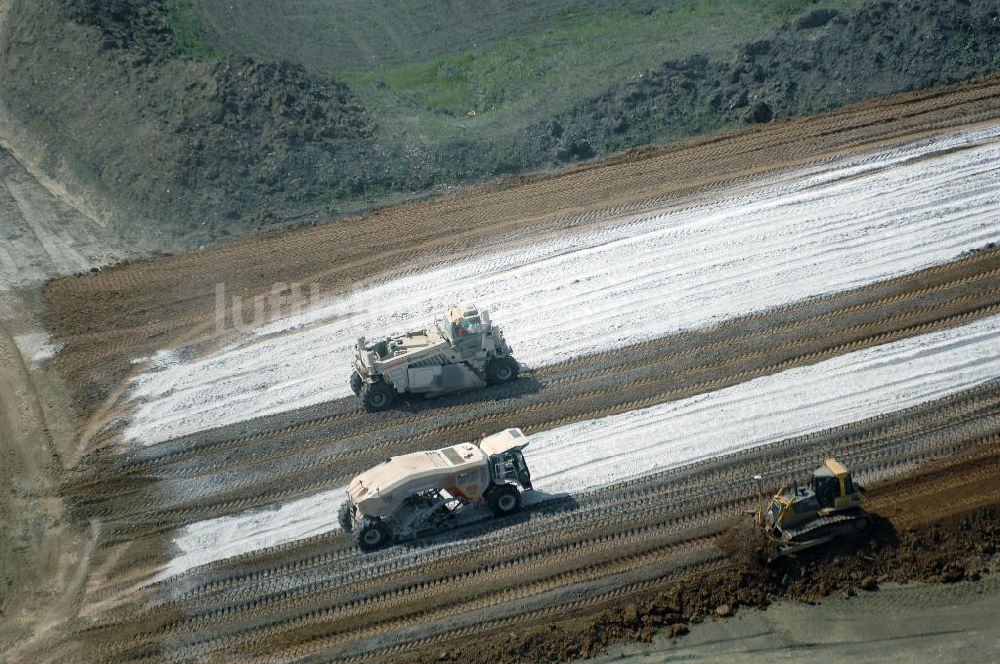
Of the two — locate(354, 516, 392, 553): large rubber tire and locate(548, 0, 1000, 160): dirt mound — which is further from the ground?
locate(548, 0, 1000, 160): dirt mound

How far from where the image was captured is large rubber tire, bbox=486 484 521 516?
2072 centimetres

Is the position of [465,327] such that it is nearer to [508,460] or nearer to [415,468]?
[508,460]

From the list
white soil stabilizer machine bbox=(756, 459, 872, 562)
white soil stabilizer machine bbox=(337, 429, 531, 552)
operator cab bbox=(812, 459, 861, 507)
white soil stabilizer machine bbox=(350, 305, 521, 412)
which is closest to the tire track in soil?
white soil stabilizer machine bbox=(337, 429, 531, 552)

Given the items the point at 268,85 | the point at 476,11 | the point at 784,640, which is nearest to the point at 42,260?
the point at 268,85

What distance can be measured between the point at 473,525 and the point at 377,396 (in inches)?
190

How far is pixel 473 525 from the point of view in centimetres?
2083

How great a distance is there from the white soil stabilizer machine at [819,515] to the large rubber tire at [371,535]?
7.14 meters

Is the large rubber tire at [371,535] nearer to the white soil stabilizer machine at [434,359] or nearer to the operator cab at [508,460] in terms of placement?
the operator cab at [508,460]

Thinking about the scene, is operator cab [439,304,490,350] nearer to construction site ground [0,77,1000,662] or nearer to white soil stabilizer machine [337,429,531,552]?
construction site ground [0,77,1000,662]

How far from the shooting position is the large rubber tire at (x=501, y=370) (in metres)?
24.8

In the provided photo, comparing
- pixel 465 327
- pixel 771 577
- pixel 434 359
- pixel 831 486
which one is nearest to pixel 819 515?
pixel 831 486

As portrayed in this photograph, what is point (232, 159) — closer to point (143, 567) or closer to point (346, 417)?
point (346, 417)

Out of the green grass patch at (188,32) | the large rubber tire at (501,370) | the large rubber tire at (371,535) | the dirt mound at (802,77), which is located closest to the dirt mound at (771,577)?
the large rubber tire at (371,535)

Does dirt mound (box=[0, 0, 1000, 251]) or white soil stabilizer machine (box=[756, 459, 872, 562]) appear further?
dirt mound (box=[0, 0, 1000, 251])
